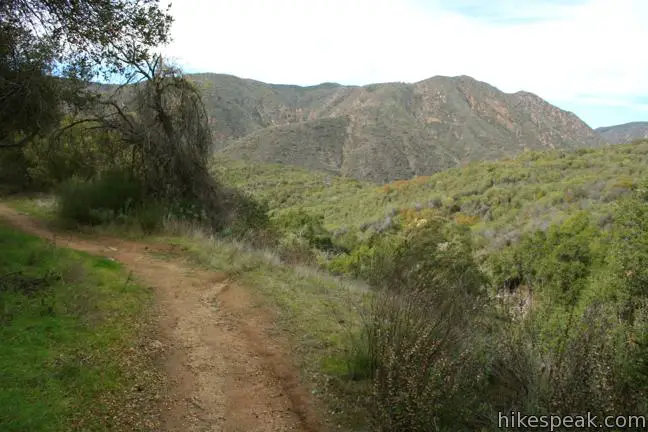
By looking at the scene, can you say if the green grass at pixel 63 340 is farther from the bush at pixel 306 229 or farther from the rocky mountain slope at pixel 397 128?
the rocky mountain slope at pixel 397 128

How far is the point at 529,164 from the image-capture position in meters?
55.3

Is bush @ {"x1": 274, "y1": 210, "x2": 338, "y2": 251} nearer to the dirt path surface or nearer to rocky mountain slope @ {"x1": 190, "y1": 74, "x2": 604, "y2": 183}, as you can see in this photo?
the dirt path surface

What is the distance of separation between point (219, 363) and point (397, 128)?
142 meters

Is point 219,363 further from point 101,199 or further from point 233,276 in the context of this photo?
point 101,199

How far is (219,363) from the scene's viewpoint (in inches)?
180

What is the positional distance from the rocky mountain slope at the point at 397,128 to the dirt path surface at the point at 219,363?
336 ft

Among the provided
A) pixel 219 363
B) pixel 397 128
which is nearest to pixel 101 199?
pixel 219 363

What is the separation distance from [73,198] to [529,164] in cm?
5404

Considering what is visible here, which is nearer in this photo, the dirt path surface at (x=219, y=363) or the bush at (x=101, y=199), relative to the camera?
the dirt path surface at (x=219, y=363)

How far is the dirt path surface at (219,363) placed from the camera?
3.71 meters

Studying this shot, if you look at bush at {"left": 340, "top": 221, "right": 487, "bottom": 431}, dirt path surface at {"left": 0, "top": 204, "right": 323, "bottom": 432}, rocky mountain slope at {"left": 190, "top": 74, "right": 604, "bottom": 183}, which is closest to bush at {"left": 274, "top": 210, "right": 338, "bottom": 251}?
dirt path surface at {"left": 0, "top": 204, "right": 323, "bottom": 432}

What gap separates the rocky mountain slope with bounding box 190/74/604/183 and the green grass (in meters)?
103

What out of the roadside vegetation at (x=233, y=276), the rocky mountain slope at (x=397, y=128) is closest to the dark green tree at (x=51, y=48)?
the roadside vegetation at (x=233, y=276)

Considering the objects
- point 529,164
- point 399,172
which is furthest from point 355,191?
point 399,172
